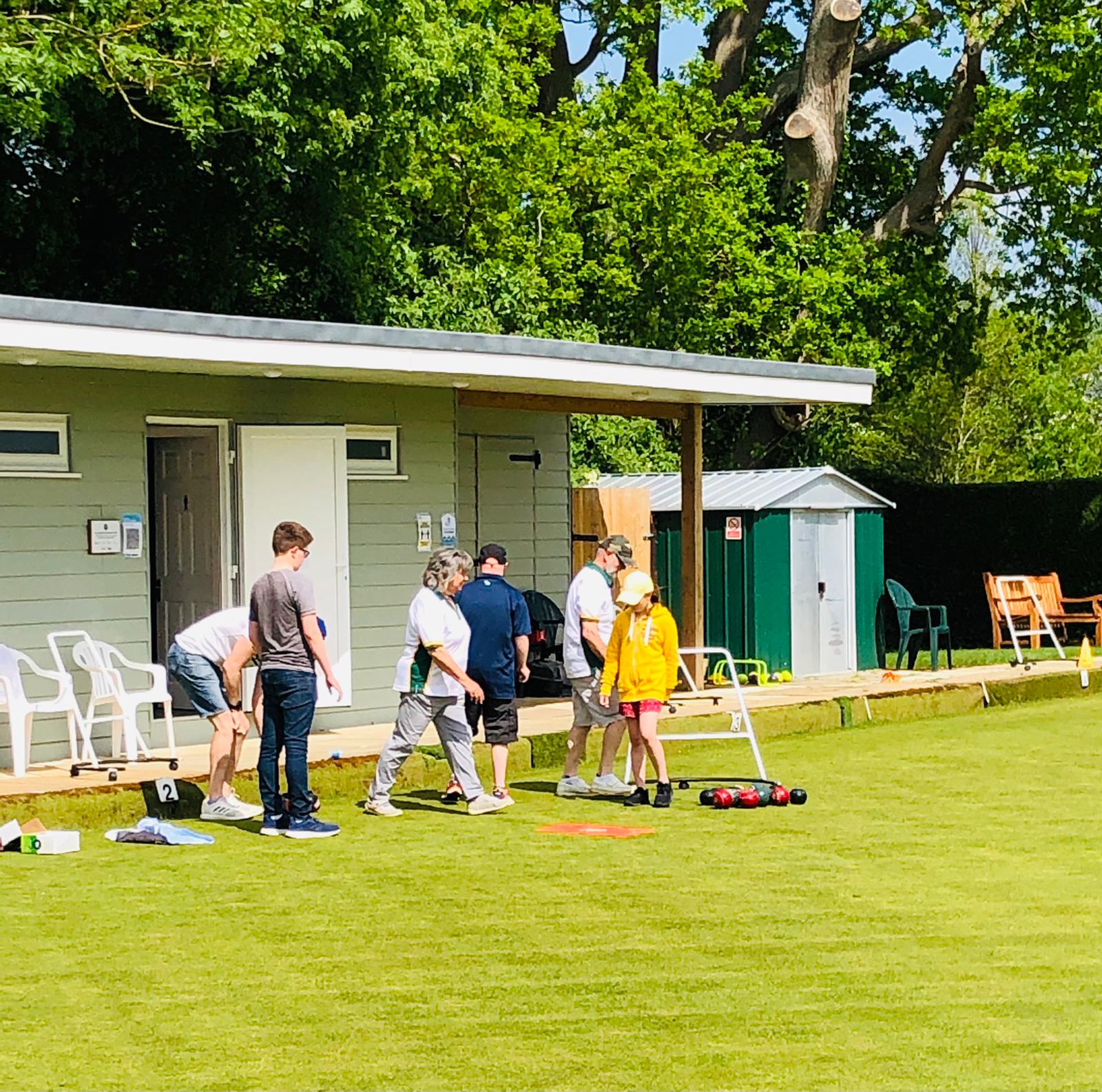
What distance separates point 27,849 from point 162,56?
8943mm

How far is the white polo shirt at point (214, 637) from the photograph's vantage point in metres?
10.2

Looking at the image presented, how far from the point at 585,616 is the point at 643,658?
2.77 feet

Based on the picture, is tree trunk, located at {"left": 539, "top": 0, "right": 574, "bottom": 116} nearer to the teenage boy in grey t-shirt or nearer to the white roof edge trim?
the white roof edge trim

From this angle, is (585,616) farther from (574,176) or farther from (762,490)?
(574,176)

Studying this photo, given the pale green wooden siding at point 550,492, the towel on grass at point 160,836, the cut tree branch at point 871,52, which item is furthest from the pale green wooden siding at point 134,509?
the cut tree branch at point 871,52

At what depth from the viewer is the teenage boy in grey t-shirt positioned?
30.9 feet

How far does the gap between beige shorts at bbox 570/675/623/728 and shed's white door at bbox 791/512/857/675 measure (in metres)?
7.09

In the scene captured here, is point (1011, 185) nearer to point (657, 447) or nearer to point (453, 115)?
point (657, 447)

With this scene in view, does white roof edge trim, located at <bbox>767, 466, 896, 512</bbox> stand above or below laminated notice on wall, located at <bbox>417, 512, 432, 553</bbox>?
above

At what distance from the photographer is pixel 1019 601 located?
20.3m

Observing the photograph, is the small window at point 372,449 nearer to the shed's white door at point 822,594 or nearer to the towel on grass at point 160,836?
the towel on grass at point 160,836

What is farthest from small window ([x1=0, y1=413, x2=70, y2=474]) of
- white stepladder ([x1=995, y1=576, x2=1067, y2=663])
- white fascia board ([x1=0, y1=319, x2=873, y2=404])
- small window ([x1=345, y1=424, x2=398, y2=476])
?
white stepladder ([x1=995, y1=576, x2=1067, y2=663])

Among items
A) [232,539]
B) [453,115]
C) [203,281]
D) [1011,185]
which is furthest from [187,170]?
[1011,185]

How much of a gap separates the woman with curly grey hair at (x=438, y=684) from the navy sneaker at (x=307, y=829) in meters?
0.75
